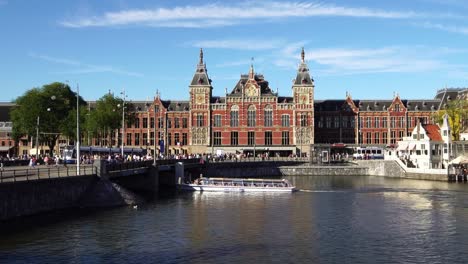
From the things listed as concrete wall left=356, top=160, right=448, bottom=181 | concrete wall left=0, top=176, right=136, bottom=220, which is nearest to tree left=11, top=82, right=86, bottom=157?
concrete wall left=356, top=160, right=448, bottom=181

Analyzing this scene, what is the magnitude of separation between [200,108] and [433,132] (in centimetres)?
5895

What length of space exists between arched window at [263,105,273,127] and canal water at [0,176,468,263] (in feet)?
247

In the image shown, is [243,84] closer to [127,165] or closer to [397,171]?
[397,171]

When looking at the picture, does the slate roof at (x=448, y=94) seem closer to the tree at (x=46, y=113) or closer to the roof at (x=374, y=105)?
the roof at (x=374, y=105)

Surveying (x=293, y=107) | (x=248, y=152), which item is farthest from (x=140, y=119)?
(x=293, y=107)

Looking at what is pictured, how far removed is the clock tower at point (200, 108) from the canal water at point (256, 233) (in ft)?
251

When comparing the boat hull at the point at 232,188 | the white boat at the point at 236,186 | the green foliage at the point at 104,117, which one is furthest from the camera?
the green foliage at the point at 104,117

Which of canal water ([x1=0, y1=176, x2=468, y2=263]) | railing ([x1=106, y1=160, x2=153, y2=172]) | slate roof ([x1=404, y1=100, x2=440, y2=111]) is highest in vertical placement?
slate roof ([x1=404, y1=100, x2=440, y2=111])

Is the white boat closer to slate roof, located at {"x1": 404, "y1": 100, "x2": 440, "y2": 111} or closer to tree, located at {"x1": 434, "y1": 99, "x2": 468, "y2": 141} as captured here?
tree, located at {"x1": 434, "y1": 99, "x2": 468, "y2": 141}

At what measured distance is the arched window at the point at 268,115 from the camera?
147625mm

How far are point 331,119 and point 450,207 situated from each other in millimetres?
92974

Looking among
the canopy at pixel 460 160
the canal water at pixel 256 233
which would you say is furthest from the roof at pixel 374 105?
the canal water at pixel 256 233

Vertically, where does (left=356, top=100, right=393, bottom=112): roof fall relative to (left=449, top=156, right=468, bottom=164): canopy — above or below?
above

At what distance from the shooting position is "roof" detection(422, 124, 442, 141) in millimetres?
112875
